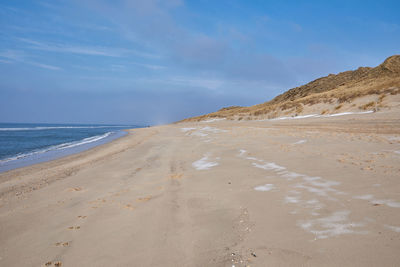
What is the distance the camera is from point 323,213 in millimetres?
2926

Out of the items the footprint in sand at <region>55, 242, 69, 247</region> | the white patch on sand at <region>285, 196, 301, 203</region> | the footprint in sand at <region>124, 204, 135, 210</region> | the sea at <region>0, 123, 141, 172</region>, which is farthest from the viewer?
the sea at <region>0, 123, 141, 172</region>

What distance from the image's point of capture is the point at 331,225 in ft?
8.50

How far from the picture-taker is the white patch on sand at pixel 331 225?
2416 millimetres

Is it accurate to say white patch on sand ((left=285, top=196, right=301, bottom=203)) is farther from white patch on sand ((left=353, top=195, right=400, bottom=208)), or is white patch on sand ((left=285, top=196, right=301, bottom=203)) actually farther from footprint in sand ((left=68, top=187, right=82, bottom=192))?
footprint in sand ((left=68, top=187, right=82, bottom=192))

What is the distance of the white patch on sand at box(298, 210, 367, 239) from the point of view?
7.93 feet

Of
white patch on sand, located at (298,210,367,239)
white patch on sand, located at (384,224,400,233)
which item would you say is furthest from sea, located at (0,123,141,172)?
white patch on sand, located at (384,224,400,233)

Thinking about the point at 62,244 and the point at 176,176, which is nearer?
the point at 62,244

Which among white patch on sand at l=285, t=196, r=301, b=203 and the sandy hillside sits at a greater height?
the sandy hillside

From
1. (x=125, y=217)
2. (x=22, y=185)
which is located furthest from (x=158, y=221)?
(x=22, y=185)

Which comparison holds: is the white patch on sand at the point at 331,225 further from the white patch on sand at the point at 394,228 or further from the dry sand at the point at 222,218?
the white patch on sand at the point at 394,228

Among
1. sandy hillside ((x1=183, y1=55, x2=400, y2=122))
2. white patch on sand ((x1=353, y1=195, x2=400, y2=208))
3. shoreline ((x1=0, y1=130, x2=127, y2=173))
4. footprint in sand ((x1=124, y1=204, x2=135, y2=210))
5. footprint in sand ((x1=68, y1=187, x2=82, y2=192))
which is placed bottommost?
shoreline ((x1=0, y1=130, x2=127, y2=173))

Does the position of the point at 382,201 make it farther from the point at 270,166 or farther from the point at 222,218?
the point at 270,166

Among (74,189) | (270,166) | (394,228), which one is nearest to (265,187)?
(270,166)

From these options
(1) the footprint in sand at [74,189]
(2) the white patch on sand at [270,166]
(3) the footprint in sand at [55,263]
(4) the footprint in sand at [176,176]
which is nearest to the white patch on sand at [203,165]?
(4) the footprint in sand at [176,176]
